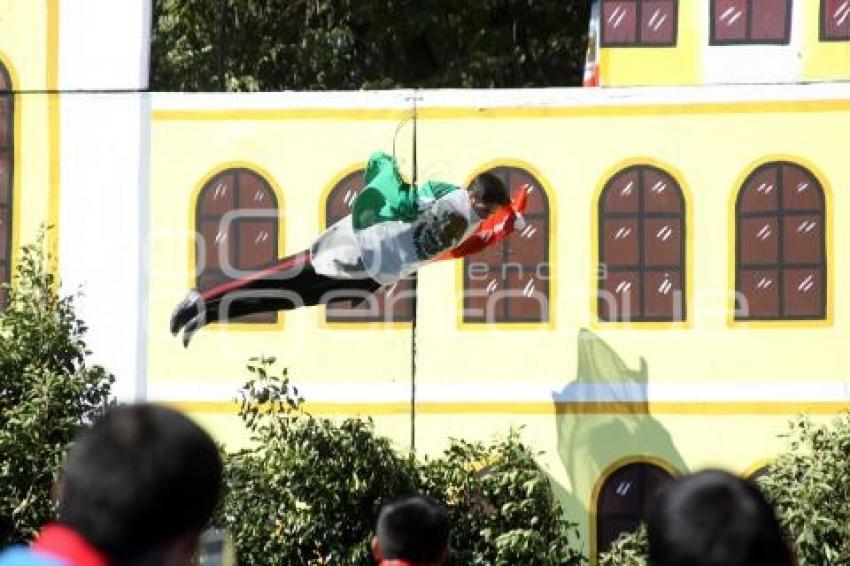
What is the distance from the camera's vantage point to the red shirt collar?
3984 mm

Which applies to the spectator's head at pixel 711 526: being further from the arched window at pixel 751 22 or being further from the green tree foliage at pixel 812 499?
the arched window at pixel 751 22

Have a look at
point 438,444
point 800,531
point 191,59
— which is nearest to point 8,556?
point 800,531

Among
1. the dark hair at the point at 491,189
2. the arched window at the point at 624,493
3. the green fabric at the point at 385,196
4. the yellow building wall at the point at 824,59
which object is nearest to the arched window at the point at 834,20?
the yellow building wall at the point at 824,59

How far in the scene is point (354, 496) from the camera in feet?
45.3

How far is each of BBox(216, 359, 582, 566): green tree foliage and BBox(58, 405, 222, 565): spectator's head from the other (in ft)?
31.5

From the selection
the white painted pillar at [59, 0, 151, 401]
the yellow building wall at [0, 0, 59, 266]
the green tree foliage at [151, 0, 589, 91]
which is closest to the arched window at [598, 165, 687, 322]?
the white painted pillar at [59, 0, 151, 401]

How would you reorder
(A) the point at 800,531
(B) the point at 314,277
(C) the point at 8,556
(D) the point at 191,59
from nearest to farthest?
(C) the point at 8,556, (A) the point at 800,531, (B) the point at 314,277, (D) the point at 191,59

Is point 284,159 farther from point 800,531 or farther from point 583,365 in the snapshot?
point 800,531

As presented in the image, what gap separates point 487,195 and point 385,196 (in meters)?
0.72

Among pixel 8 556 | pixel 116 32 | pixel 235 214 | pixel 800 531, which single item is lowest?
pixel 800 531

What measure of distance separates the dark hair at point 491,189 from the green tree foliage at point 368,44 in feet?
25.6

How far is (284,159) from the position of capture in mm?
15203

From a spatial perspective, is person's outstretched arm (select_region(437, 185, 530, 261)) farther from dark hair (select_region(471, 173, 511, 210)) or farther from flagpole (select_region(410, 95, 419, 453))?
flagpole (select_region(410, 95, 419, 453))

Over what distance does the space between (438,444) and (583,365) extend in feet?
3.88
